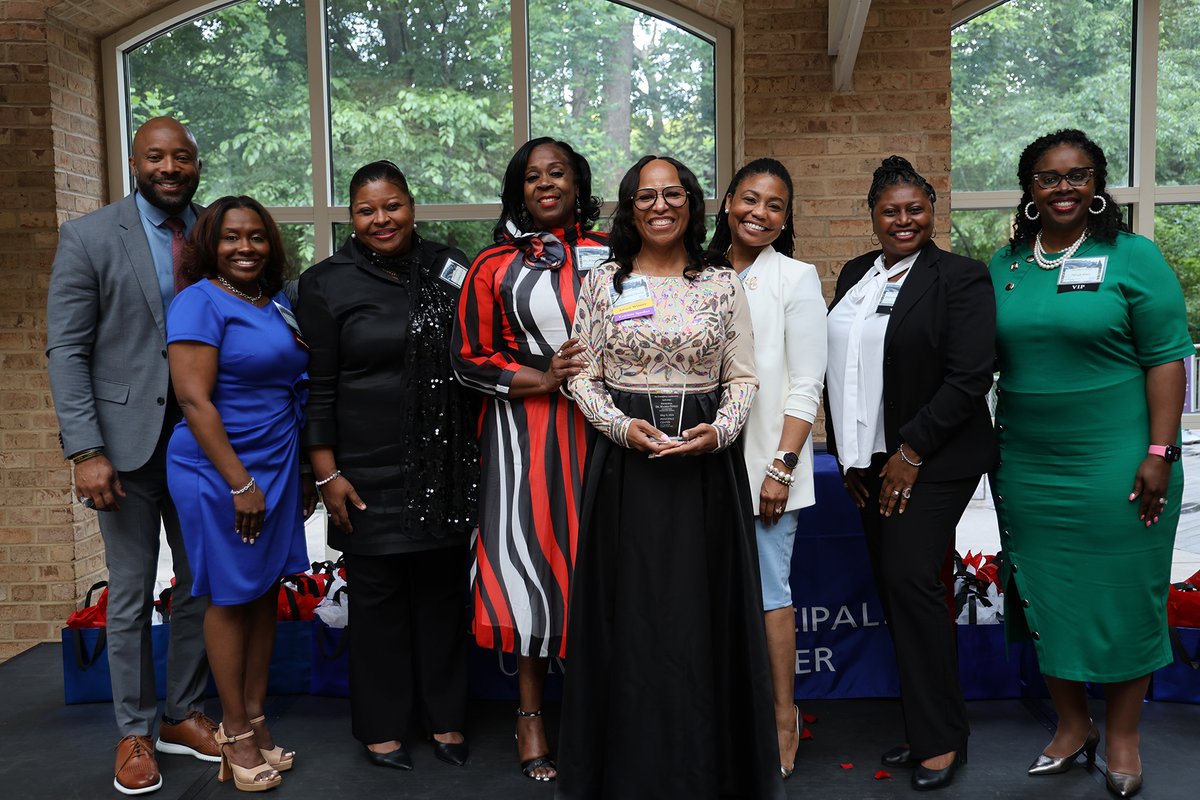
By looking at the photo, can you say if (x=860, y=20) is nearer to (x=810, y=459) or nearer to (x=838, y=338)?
(x=838, y=338)

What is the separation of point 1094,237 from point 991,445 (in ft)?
2.10

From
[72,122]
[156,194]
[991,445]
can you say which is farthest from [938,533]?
[72,122]

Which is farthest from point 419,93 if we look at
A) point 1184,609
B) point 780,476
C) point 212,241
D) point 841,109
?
point 1184,609

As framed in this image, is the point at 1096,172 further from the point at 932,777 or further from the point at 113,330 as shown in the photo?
the point at 113,330

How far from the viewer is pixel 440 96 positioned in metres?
5.24

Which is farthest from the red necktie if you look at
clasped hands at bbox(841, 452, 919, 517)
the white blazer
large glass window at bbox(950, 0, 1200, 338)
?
large glass window at bbox(950, 0, 1200, 338)

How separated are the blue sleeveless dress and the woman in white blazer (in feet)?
4.35

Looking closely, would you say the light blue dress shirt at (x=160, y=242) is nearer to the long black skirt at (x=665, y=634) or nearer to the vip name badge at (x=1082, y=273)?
the long black skirt at (x=665, y=634)

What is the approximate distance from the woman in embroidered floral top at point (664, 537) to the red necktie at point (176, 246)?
124 centimetres

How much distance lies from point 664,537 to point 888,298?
950 mm

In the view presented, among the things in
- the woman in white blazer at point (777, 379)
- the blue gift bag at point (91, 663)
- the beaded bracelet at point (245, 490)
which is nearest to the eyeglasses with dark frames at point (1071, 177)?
the woman in white blazer at point (777, 379)

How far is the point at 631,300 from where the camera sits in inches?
102

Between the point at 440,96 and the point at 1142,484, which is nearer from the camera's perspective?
the point at 1142,484

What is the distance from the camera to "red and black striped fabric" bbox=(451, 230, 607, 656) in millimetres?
2846
